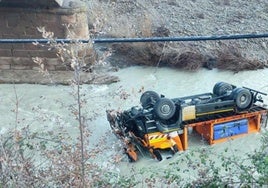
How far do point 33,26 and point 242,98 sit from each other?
6875 millimetres

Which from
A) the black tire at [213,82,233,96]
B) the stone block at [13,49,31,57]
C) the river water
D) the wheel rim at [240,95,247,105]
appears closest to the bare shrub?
the river water

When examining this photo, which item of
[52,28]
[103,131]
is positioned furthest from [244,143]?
[52,28]

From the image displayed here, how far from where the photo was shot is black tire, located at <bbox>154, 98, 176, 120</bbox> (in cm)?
907

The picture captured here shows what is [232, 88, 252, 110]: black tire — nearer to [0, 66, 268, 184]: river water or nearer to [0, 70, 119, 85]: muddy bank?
[0, 66, 268, 184]: river water

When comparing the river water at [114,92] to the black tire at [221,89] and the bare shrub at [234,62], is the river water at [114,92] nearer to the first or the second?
the bare shrub at [234,62]

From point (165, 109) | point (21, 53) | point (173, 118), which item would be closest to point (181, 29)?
point (21, 53)

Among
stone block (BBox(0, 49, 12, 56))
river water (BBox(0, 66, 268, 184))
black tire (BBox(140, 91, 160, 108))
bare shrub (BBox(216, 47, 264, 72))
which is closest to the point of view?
black tire (BBox(140, 91, 160, 108))

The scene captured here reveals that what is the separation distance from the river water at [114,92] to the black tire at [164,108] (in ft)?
3.55

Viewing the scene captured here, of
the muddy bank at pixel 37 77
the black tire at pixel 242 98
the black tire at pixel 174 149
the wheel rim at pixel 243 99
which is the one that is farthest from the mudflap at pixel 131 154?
the muddy bank at pixel 37 77

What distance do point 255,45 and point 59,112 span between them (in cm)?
715

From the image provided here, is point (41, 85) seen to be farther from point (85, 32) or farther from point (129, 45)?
point (129, 45)

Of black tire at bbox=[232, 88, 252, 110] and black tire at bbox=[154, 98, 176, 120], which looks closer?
black tire at bbox=[154, 98, 176, 120]

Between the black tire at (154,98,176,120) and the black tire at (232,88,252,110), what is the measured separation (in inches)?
52.4

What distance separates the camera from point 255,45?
15469 mm
